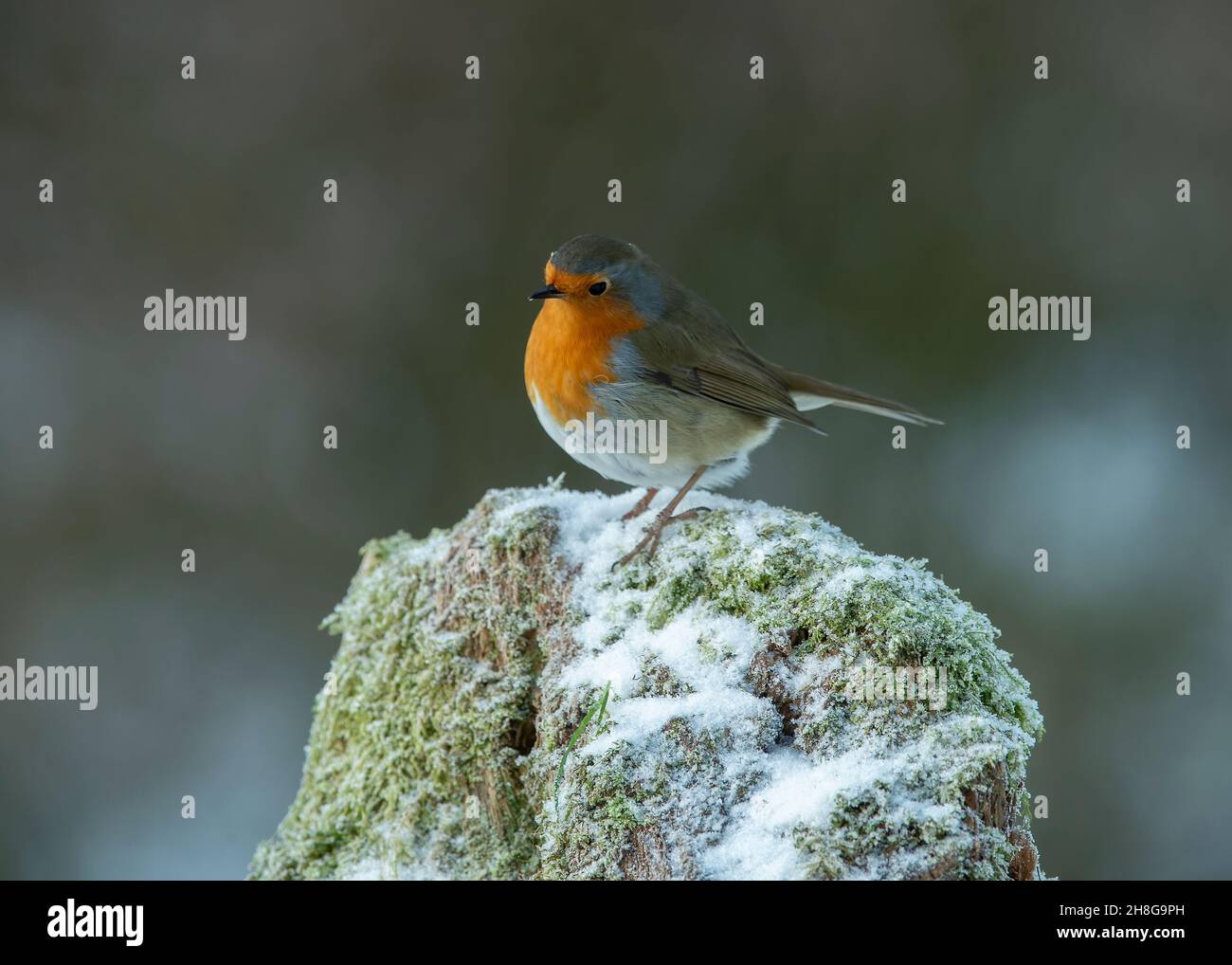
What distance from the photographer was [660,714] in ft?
6.81

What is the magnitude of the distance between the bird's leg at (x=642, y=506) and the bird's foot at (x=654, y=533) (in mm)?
103

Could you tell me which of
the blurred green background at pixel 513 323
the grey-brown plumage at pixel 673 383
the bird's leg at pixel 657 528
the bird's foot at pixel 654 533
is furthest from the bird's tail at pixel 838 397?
the blurred green background at pixel 513 323

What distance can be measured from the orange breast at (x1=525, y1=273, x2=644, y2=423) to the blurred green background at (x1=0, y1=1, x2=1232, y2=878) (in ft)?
8.50

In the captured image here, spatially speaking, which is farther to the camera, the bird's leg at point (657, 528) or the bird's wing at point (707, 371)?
the bird's wing at point (707, 371)

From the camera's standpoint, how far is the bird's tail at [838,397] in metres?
3.55

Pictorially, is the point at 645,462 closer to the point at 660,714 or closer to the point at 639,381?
the point at 639,381

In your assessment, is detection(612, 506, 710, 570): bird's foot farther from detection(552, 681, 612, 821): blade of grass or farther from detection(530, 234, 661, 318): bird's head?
detection(530, 234, 661, 318): bird's head

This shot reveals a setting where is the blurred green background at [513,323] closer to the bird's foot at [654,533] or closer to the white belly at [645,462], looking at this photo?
the white belly at [645,462]

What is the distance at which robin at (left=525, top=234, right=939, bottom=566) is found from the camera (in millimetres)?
3236

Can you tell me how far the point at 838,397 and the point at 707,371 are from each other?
519 mm

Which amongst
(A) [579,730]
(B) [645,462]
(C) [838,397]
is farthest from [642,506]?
(A) [579,730]

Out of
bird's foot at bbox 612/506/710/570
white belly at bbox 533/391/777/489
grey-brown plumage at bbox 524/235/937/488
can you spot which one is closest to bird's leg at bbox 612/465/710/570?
bird's foot at bbox 612/506/710/570

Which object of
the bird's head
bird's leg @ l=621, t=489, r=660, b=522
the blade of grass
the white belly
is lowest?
the blade of grass

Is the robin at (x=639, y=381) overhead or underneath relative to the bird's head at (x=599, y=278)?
underneath
